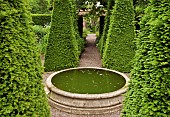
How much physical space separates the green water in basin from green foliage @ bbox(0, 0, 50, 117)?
3036mm

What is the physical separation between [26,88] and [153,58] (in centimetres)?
166

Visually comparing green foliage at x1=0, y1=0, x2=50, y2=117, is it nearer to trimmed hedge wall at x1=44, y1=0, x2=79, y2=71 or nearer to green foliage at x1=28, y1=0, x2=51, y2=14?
trimmed hedge wall at x1=44, y1=0, x2=79, y2=71

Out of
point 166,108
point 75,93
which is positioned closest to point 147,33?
point 166,108

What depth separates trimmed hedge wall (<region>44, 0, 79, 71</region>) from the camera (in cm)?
872

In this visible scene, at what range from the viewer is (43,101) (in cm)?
307

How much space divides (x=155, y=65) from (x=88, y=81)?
13.8ft

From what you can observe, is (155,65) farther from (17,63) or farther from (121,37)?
(121,37)

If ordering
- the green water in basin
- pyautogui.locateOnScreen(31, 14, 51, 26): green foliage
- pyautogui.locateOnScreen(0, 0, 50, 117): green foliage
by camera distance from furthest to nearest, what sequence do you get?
pyautogui.locateOnScreen(31, 14, 51, 26): green foliage
the green water in basin
pyautogui.locateOnScreen(0, 0, 50, 117): green foliage

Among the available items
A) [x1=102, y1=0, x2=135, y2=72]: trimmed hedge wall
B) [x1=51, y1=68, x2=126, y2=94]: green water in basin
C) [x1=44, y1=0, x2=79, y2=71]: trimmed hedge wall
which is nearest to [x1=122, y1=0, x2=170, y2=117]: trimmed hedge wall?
[x1=51, y1=68, x2=126, y2=94]: green water in basin

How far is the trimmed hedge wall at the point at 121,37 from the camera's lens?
878 centimetres

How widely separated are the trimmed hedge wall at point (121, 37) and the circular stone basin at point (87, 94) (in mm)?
2260

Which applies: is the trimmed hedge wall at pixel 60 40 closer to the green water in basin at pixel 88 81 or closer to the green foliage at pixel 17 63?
the green water in basin at pixel 88 81

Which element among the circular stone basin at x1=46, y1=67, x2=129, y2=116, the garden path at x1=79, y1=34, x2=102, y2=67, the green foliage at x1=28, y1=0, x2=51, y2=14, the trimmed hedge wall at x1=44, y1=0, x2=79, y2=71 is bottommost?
the garden path at x1=79, y1=34, x2=102, y2=67

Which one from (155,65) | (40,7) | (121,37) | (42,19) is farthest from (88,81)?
(40,7)
